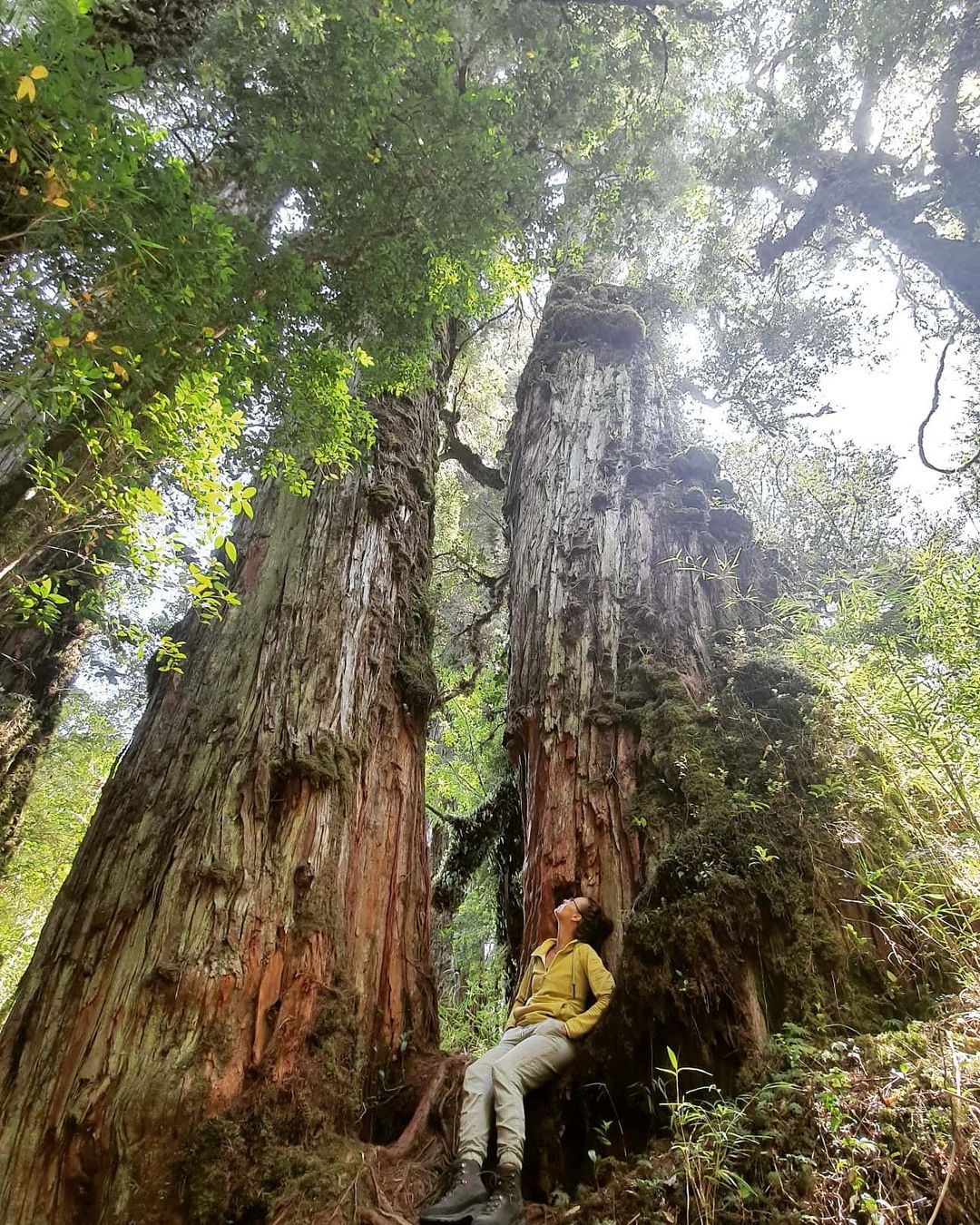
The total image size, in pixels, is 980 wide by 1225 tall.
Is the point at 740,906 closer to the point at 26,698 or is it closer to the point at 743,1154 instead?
the point at 743,1154

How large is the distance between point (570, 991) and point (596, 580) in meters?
3.75

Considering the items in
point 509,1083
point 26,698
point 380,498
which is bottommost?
point 509,1083

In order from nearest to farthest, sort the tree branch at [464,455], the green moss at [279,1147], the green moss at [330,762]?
the green moss at [279,1147]
the green moss at [330,762]
the tree branch at [464,455]

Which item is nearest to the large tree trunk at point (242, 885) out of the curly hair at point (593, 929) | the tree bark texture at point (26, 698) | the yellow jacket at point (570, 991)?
the yellow jacket at point (570, 991)

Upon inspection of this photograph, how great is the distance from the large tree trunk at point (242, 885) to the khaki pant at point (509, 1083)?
69cm

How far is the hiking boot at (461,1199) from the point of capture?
9.72 feet

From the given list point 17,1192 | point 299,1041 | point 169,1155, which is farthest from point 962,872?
point 17,1192

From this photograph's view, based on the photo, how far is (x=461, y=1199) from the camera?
305 centimetres

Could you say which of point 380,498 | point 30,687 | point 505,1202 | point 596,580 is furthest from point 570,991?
point 30,687

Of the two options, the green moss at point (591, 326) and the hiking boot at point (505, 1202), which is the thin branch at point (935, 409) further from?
the hiking boot at point (505, 1202)

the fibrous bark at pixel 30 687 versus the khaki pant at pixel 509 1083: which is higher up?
the fibrous bark at pixel 30 687

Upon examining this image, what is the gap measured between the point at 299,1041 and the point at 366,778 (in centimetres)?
181

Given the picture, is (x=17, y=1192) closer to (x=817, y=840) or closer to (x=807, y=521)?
(x=817, y=840)

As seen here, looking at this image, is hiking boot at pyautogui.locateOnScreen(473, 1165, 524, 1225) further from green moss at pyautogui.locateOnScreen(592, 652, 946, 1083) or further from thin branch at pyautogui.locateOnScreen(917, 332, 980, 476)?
thin branch at pyautogui.locateOnScreen(917, 332, 980, 476)
